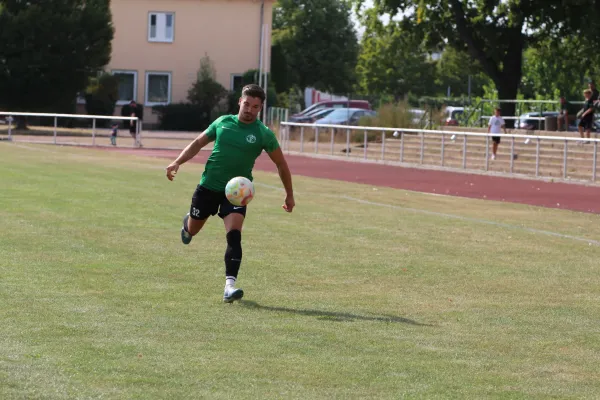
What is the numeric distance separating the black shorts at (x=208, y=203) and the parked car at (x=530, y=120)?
110 feet

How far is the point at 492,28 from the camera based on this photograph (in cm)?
4538

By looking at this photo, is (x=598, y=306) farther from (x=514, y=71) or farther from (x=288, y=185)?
(x=514, y=71)

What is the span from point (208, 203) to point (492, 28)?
119ft

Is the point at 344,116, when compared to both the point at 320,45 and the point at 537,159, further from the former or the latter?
the point at 320,45

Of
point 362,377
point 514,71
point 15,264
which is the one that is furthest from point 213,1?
point 362,377

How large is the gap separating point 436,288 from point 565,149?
1955cm

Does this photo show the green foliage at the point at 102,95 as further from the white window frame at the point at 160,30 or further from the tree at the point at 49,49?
the tree at the point at 49,49

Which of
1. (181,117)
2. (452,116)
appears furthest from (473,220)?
(181,117)

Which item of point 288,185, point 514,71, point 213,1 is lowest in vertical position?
point 288,185

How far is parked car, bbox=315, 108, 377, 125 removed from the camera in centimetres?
5372

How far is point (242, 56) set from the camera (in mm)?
68250

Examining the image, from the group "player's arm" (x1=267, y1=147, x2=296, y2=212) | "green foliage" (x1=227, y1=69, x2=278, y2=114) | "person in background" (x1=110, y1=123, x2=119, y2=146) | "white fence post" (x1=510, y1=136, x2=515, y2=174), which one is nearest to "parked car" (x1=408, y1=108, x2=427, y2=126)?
"person in background" (x1=110, y1=123, x2=119, y2=146)

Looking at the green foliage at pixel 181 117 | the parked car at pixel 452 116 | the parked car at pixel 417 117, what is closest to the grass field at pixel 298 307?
the parked car at pixel 417 117

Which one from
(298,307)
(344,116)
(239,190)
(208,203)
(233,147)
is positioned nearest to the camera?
(298,307)
